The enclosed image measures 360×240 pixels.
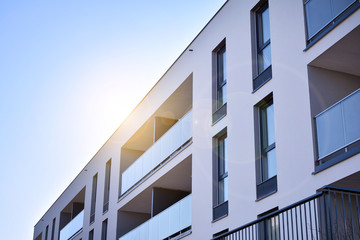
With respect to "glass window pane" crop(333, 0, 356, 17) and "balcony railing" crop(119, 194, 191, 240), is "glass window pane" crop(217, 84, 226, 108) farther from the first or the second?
"glass window pane" crop(333, 0, 356, 17)

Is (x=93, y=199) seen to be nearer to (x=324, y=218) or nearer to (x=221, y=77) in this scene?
(x=221, y=77)

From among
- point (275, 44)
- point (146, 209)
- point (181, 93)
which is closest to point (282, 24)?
point (275, 44)

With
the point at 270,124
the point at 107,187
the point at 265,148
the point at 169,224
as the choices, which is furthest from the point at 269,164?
the point at 107,187

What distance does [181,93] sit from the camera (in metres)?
21.6

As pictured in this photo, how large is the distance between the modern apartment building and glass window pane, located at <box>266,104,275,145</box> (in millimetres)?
27

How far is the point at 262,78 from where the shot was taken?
599 inches

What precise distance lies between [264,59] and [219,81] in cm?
279

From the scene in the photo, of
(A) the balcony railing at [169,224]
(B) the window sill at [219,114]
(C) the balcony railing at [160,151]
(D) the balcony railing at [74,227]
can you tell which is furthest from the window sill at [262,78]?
(D) the balcony railing at [74,227]

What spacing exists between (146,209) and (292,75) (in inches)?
577

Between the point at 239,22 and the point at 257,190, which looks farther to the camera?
the point at 239,22

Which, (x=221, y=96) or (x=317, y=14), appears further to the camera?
(x=221, y=96)

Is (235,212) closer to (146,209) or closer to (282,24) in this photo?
(282,24)

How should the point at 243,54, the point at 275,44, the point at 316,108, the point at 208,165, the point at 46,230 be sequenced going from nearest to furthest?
1. the point at 316,108
2. the point at 275,44
3. the point at 243,54
4. the point at 208,165
5. the point at 46,230

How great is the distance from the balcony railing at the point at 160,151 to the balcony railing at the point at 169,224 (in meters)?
2.18
